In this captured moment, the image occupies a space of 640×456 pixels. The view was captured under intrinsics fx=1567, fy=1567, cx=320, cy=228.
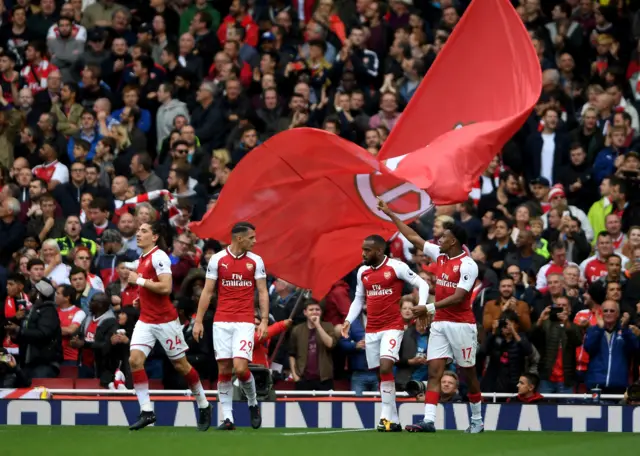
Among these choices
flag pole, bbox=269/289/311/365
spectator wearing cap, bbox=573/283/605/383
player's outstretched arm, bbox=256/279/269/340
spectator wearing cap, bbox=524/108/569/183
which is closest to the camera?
player's outstretched arm, bbox=256/279/269/340

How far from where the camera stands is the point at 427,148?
744 inches

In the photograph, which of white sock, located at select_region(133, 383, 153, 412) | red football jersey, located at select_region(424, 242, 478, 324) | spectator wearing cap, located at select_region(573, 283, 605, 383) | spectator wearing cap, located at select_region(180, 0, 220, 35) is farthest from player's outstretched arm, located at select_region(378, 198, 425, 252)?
spectator wearing cap, located at select_region(180, 0, 220, 35)

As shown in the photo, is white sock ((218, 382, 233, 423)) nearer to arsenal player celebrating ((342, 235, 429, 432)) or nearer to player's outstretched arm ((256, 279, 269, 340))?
player's outstretched arm ((256, 279, 269, 340))

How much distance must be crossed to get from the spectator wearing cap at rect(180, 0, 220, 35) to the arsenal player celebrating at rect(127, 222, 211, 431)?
11249 mm

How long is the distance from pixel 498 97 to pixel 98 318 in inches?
236

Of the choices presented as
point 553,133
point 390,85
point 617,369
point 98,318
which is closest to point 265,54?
point 390,85

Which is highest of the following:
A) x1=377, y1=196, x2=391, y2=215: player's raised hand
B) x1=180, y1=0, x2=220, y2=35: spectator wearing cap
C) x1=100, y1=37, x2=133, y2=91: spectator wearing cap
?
x1=180, y1=0, x2=220, y2=35: spectator wearing cap

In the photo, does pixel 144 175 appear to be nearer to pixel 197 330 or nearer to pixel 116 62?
pixel 116 62

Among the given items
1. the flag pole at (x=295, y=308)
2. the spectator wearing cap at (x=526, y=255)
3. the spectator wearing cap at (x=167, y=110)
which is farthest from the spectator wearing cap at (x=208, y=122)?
the spectator wearing cap at (x=526, y=255)

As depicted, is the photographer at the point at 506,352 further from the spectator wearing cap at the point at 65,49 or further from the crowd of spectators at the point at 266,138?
the spectator wearing cap at the point at 65,49

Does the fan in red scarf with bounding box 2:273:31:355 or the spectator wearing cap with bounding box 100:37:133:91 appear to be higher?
the spectator wearing cap with bounding box 100:37:133:91

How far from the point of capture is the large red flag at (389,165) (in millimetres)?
18578

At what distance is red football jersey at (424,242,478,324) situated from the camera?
1712 cm

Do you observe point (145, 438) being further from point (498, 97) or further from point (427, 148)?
point (498, 97)
